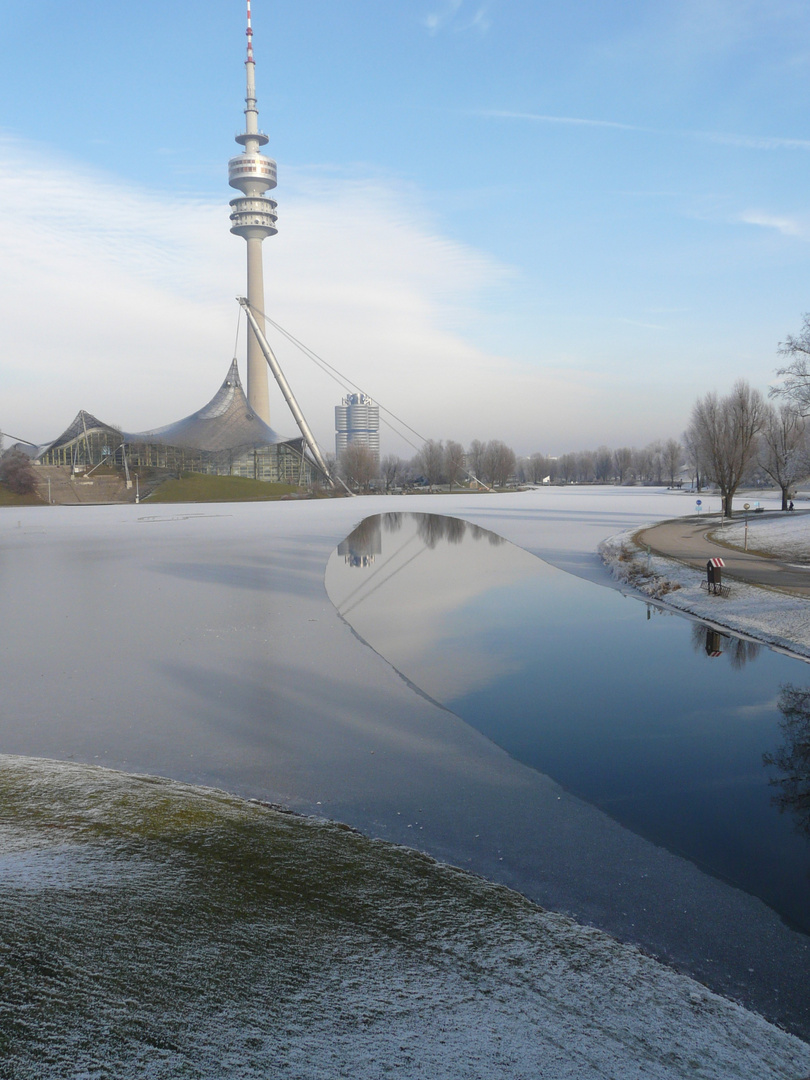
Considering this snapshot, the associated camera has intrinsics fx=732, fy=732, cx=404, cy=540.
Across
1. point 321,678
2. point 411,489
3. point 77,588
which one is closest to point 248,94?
point 411,489

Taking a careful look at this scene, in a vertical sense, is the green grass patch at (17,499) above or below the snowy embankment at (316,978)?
above

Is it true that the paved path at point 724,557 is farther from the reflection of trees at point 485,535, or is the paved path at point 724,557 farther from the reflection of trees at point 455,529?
the reflection of trees at point 455,529

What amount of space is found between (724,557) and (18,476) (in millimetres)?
78057

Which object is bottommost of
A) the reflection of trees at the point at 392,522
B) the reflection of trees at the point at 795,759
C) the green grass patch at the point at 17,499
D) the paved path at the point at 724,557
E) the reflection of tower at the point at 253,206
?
the reflection of trees at the point at 795,759

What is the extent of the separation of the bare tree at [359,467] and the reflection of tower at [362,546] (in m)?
65.7

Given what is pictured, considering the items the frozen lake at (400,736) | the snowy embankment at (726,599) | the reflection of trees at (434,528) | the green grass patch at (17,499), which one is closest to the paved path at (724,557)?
the snowy embankment at (726,599)

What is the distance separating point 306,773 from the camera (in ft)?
24.3

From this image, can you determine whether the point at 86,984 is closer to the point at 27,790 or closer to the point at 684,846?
the point at 27,790

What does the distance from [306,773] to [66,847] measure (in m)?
2.38

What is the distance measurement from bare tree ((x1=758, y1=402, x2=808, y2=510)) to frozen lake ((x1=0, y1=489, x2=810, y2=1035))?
34.2 metres

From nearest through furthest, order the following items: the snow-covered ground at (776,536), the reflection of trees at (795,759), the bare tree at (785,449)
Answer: the reflection of trees at (795,759) < the snow-covered ground at (776,536) < the bare tree at (785,449)

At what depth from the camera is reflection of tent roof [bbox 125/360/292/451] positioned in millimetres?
105312

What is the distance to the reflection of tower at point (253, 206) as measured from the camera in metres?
129

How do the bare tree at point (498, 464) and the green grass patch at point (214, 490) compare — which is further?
the bare tree at point (498, 464)
